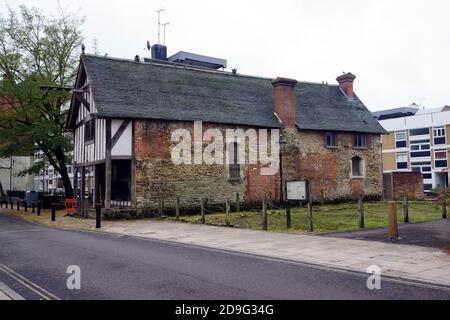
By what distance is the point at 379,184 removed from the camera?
1217 inches

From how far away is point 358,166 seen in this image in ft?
99.8

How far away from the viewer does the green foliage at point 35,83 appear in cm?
2809

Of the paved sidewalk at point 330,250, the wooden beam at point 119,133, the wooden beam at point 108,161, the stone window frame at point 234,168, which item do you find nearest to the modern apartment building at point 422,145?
the stone window frame at point 234,168

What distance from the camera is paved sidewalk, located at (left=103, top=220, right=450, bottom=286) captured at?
802cm

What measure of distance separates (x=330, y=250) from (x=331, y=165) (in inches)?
755

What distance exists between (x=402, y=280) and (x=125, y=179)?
18447 mm

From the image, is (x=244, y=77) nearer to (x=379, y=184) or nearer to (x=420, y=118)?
(x=379, y=184)

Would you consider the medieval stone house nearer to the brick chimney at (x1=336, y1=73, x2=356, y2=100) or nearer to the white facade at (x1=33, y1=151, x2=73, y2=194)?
the brick chimney at (x1=336, y1=73, x2=356, y2=100)

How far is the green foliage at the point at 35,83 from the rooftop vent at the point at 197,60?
63.7 feet

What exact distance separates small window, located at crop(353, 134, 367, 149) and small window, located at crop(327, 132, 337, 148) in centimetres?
200

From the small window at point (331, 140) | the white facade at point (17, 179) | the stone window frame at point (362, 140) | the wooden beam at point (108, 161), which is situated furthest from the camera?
the white facade at point (17, 179)

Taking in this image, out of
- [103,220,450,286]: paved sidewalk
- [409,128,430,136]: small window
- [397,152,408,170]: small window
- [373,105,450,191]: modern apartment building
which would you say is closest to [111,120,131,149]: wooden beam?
[103,220,450,286]: paved sidewalk

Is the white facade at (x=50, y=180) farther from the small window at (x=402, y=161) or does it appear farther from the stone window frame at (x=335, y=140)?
the small window at (x=402, y=161)

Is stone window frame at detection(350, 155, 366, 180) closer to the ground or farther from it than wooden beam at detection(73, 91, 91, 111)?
closer to the ground
